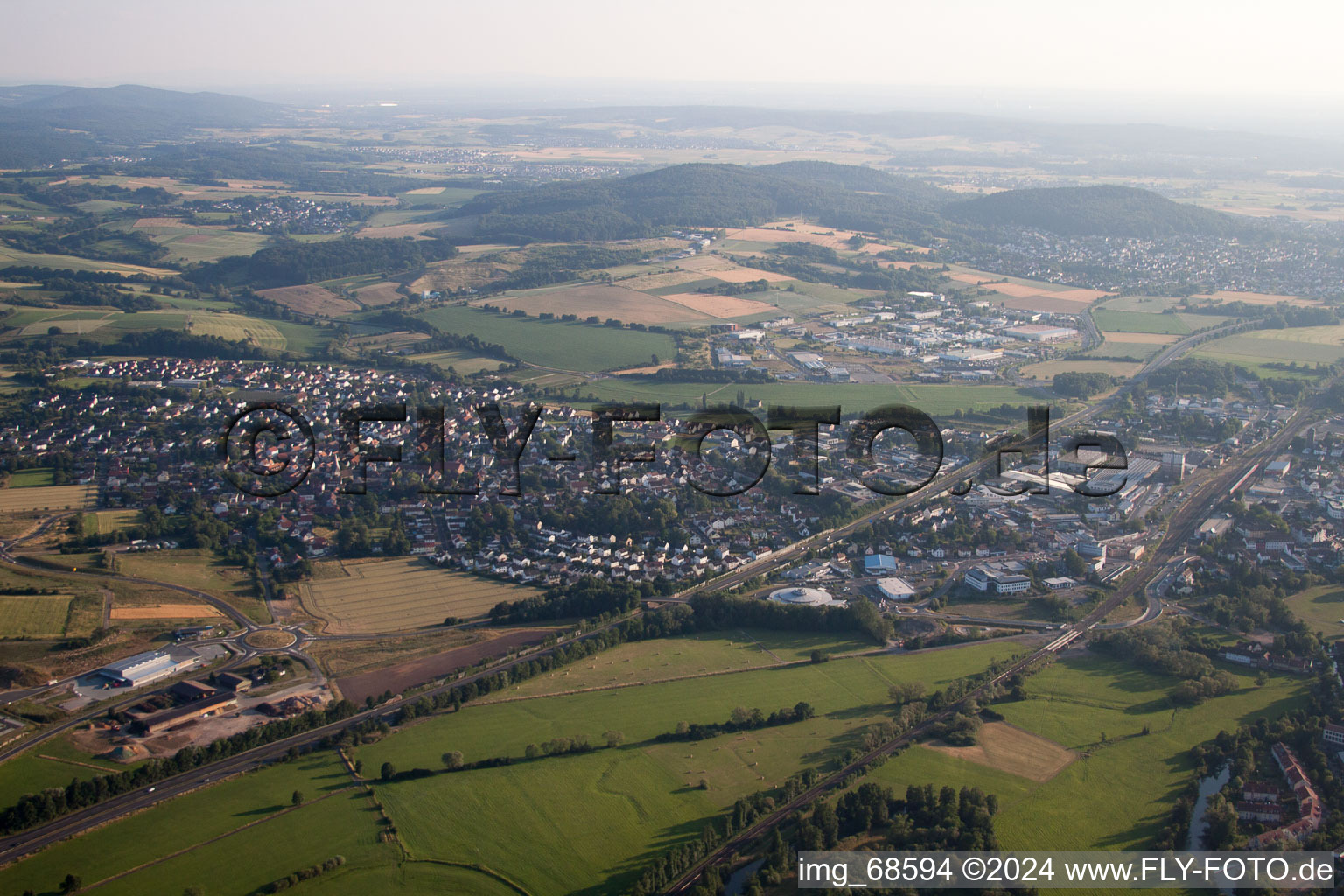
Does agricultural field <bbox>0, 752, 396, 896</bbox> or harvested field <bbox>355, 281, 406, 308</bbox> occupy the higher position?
harvested field <bbox>355, 281, 406, 308</bbox>

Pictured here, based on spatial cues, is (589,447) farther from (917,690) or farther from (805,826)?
(805,826)

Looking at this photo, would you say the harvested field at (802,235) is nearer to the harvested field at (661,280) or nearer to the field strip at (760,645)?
the harvested field at (661,280)

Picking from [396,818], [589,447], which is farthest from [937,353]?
[396,818]

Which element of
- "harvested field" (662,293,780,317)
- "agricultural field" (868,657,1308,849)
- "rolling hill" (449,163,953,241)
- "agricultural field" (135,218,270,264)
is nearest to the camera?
"agricultural field" (868,657,1308,849)

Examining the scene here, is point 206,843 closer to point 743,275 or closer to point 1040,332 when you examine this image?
point 1040,332

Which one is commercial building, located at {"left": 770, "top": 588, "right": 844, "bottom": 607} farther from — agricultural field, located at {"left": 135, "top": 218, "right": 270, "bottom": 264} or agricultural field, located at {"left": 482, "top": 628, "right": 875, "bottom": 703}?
agricultural field, located at {"left": 135, "top": 218, "right": 270, "bottom": 264}

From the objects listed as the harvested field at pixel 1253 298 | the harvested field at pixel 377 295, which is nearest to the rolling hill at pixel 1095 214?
the harvested field at pixel 1253 298

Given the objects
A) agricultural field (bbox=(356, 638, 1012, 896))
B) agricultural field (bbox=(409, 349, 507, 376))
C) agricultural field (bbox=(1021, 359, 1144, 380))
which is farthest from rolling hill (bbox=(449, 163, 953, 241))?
agricultural field (bbox=(356, 638, 1012, 896))
